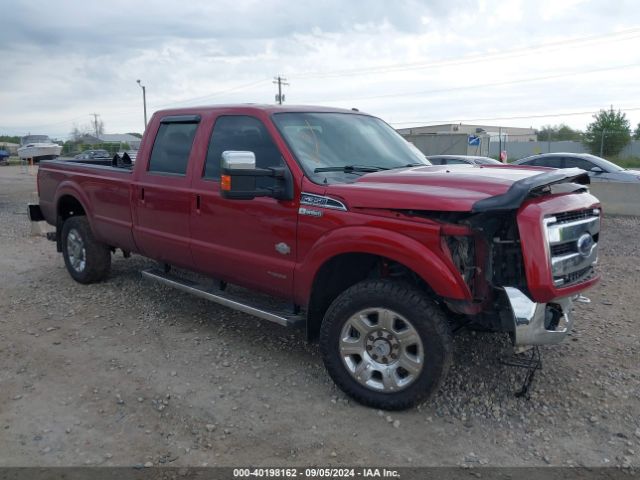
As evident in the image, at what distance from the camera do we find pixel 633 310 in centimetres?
566

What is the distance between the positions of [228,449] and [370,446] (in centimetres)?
82

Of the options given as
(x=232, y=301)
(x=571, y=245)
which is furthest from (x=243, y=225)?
(x=571, y=245)

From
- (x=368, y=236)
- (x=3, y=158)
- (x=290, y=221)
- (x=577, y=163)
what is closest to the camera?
(x=368, y=236)

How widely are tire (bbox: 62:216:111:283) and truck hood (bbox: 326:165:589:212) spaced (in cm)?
365

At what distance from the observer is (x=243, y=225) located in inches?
177

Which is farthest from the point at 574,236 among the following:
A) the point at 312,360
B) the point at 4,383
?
the point at 4,383

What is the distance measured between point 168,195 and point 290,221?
4.99ft

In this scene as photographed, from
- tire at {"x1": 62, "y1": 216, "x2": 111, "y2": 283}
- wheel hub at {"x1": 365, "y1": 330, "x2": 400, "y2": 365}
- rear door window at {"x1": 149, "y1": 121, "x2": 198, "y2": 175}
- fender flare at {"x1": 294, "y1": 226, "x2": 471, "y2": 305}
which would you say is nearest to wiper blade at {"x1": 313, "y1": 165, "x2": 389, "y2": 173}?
fender flare at {"x1": 294, "y1": 226, "x2": 471, "y2": 305}

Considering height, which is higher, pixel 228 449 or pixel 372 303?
pixel 372 303

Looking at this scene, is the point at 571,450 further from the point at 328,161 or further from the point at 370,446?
the point at 328,161

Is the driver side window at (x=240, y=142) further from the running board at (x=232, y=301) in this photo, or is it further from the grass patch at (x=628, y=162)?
the grass patch at (x=628, y=162)

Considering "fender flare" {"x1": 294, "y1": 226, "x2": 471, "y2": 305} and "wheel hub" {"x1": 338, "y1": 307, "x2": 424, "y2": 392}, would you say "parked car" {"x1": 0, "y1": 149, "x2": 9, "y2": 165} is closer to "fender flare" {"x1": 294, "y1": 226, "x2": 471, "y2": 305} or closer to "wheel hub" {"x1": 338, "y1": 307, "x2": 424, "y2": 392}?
"fender flare" {"x1": 294, "y1": 226, "x2": 471, "y2": 305}

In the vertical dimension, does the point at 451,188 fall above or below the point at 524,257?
above

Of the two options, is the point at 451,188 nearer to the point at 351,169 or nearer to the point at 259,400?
the point at 351,169
